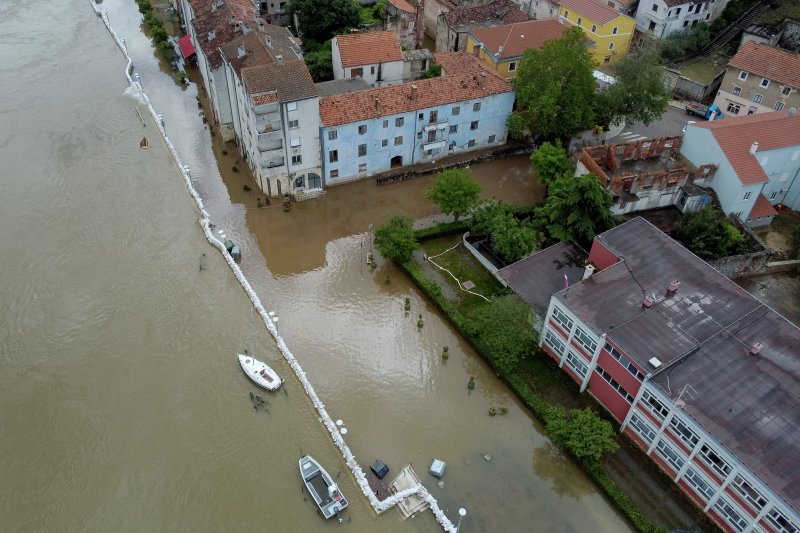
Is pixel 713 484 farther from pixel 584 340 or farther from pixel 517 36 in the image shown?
pixel 517 36

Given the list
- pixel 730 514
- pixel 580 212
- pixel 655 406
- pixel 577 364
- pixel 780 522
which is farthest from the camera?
pixel 580 212

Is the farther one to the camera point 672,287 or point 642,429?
point 672,287

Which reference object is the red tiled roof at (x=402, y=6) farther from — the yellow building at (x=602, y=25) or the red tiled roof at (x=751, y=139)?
the red tiled roof at (x=751, y=139)

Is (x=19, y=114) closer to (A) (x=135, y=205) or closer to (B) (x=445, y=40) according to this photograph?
(A) (x=135, y=205)

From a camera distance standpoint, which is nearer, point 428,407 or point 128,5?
point 428,407

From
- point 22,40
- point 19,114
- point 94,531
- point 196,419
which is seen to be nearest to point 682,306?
point 196,419

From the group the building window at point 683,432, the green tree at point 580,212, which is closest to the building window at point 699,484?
the building window at point 683,432

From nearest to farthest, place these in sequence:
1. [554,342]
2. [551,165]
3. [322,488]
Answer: [322,488] < [554,342] < [551,165]

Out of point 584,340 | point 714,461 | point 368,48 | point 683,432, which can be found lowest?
point 714,461

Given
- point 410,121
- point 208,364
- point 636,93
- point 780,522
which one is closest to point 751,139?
point 636,93
